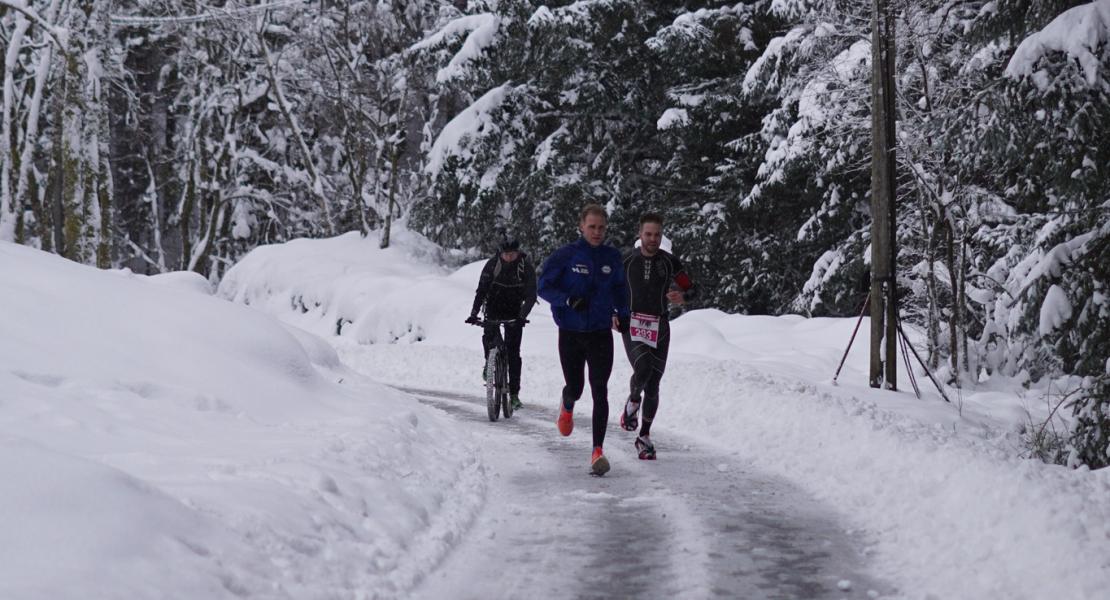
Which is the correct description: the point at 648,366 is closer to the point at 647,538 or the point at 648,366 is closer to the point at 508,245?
the point at 647,538

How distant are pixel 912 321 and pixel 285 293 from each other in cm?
1787

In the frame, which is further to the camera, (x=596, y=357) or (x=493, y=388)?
(x=493, y=388)

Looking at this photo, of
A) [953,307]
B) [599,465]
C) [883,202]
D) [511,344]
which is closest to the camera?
[599,465]

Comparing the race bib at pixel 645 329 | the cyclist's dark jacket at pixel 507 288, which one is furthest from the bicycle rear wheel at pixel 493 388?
the race bib at pixel 645 329

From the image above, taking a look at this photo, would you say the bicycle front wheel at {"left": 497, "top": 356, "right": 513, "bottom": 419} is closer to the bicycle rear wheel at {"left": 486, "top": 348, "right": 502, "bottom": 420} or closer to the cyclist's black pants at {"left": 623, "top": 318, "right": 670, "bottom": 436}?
the bicycle rear wheel at {"left": 486, "top": 348, "right": 502, "bottom": 420}

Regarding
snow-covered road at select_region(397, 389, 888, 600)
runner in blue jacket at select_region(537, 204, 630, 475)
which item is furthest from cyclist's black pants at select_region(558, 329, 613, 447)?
snow-covered road at select_region(397, 389, 888, 600)

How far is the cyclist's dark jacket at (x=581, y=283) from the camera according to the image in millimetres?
7918

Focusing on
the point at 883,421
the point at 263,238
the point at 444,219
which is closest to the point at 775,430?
the point at 883,421

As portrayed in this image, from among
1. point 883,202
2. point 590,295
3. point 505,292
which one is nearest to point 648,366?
point 590,295

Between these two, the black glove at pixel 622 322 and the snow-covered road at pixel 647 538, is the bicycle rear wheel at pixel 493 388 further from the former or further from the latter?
the black glove at pixel 622 322

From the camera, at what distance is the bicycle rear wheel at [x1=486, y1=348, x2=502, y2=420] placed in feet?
37.0

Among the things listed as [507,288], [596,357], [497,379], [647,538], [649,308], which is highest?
[507,288]

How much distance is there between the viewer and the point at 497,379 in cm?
1138

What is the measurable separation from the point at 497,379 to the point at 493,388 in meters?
0.13
